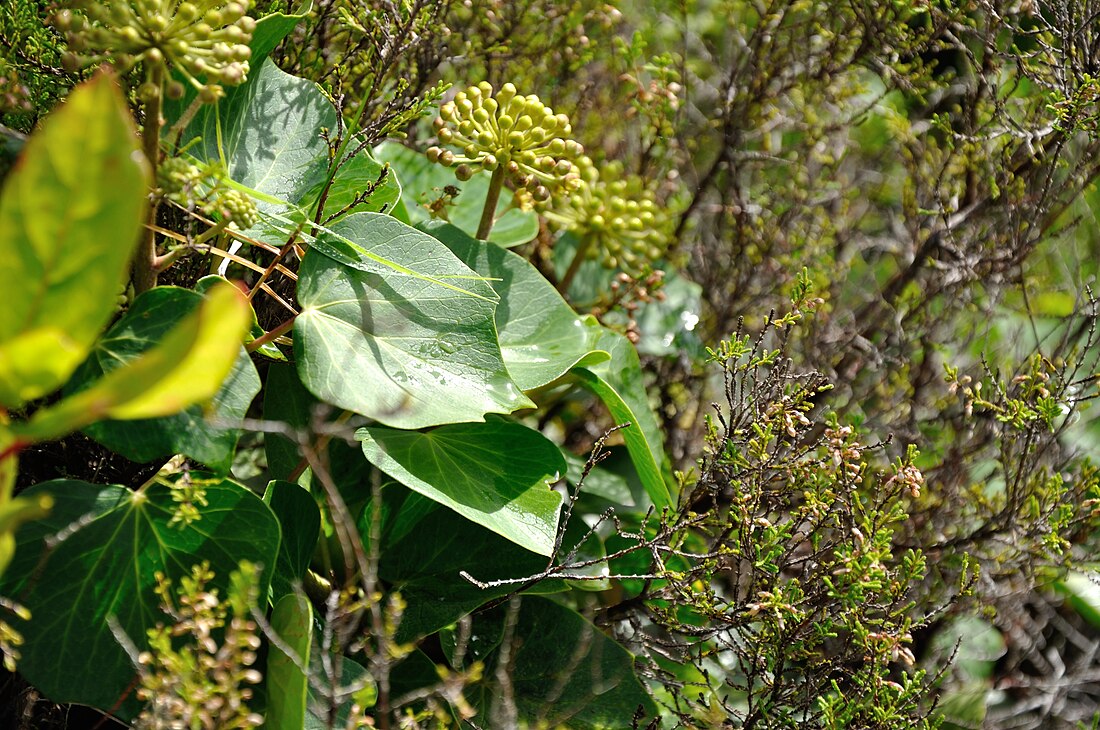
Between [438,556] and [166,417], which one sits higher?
[166,417]

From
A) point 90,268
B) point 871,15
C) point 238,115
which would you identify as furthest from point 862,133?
point 90,268

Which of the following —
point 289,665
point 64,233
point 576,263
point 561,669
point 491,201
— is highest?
point 64,233

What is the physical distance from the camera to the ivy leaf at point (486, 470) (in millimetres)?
843

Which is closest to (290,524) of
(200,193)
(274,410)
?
(274,410)

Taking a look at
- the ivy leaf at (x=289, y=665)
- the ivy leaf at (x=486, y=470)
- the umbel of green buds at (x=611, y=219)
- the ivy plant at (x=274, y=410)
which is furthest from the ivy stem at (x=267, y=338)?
the umbel of green buds at (x=611, y=219)

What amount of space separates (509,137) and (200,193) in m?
0.34

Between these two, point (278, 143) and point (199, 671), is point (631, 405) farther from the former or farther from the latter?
point (199, 671)

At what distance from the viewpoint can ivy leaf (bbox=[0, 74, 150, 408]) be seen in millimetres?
480

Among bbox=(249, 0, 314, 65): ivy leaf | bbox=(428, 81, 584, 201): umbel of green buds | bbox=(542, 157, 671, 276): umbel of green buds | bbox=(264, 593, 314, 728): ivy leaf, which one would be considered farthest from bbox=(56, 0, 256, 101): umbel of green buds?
bbox=(542, 157, 671, 276): umbel of green buds

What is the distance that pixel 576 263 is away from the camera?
1.34 m

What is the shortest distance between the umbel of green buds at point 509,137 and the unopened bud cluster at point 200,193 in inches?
10.7

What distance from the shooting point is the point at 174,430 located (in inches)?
28.3

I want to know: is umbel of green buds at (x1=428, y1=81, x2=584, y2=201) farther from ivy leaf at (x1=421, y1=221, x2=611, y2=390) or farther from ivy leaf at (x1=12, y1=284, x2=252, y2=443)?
ivy leaf at (x1=12, y1=284, x2=252, y2=443)

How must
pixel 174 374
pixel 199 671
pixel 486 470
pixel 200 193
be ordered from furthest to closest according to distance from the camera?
Answer: pixel 486 470 → pixel 200 193 → pixel 199 671 → pixel 174 374
